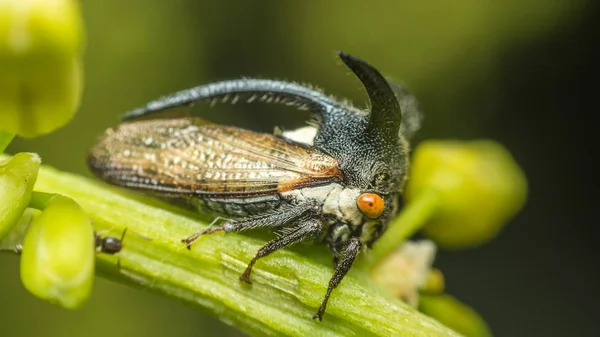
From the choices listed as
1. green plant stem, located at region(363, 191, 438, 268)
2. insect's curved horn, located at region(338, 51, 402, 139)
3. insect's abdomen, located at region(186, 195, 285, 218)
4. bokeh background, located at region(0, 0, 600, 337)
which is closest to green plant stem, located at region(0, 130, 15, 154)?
insect's abdomen, located at region(186, 195, 285, 218)

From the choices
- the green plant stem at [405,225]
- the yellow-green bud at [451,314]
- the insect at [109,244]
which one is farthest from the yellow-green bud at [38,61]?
the yellow-green bud at [451,314]

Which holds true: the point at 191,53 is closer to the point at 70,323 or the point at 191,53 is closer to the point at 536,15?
the point at 70,323

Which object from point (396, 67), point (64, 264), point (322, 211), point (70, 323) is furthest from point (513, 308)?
point (64, 264)

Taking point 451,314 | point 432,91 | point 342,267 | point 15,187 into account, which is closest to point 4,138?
point 15,187

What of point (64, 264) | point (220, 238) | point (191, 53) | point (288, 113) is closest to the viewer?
point (64, 264)

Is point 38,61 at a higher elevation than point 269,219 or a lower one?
higher

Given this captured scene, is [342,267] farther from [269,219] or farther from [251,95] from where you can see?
[251,95]
